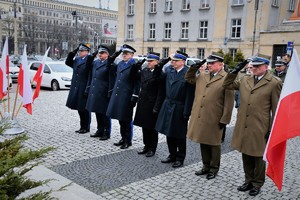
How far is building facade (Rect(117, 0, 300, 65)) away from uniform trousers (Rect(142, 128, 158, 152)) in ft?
84.9

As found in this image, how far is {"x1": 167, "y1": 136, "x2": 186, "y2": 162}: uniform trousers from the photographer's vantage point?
5818 mm

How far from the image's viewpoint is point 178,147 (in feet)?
19.3

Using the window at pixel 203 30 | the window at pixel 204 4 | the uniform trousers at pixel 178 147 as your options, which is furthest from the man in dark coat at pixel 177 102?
the window at pixel 204 4

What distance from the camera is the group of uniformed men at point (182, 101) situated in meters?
4.55

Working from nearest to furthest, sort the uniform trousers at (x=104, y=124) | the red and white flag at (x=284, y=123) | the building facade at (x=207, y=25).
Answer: the red and white flag at (x=284, y=123), the uniform trousers at (x=104, y=124), the building facade at (x=207, y=25)

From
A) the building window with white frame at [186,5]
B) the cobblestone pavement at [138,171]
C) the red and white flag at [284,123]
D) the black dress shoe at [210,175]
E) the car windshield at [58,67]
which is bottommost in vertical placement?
the cobblestone pavement at [138,171]

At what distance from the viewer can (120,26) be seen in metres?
47.4

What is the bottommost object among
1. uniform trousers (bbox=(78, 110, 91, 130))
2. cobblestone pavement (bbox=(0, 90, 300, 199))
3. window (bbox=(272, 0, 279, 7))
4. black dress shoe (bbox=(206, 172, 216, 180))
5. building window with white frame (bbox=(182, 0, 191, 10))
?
cobblestone pavement (bbox=(0, 90, 300, 199))

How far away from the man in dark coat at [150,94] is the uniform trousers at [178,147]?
1.67 feet

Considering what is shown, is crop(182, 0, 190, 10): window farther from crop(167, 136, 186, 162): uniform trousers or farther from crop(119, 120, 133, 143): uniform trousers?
crop(167, 136, 186, 162): uniform trousers

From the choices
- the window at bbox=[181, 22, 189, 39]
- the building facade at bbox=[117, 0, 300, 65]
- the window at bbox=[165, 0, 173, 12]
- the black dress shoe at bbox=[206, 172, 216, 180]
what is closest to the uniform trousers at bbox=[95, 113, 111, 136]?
the black dress shoe at bbox=[206, 172, 216, 180]

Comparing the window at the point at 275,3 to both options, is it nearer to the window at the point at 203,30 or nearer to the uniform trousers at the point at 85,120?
the window at the point at 203,30

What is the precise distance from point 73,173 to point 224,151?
10.8 feet

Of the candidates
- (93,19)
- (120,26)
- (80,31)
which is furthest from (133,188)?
(93,19)
